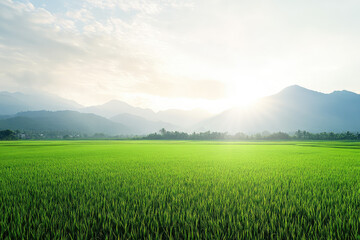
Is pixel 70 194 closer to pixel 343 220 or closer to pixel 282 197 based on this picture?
pixel 282 197

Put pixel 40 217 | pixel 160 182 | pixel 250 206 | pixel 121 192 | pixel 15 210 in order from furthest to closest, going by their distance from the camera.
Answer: pixel 160 182, pixel 121 192, pixel 250 206, pixel 15 210, pixel 40 217

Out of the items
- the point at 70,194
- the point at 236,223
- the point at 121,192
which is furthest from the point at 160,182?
A: the point at 236,223

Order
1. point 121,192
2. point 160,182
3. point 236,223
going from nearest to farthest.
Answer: point 236,223 < point 121,192 < point 160,182

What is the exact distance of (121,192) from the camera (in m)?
5.35

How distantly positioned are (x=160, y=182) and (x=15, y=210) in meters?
4.08

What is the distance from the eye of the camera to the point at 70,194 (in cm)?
526

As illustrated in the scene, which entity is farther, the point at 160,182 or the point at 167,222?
the point at 160,182

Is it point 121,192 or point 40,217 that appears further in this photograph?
point 121,192

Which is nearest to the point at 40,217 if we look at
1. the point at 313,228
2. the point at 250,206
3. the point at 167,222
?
the point at 167,222

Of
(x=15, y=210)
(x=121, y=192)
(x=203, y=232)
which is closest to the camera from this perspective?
(x=203, y=232)

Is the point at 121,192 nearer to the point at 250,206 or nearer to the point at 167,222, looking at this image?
the point at 167,222

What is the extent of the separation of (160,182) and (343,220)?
5.15 meters

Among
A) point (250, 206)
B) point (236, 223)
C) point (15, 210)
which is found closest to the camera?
point (236, 223)

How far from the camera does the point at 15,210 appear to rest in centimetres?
395
